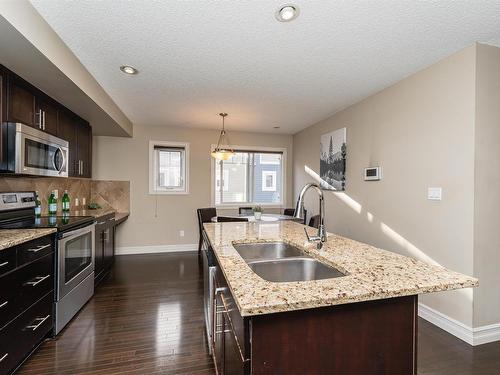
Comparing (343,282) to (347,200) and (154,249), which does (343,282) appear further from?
(154,249)

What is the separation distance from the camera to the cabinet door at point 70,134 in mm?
2977

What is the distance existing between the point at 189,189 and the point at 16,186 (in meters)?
2.75

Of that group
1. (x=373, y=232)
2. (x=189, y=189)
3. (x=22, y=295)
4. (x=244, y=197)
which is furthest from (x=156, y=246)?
(x=373, y=232)

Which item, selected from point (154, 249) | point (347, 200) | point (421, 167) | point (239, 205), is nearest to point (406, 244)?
point (421, 167)

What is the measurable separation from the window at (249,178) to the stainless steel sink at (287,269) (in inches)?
153

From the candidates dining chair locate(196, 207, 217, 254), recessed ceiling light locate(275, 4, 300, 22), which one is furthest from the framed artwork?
recessed ceiling light locate(275, 4, 300, 22)

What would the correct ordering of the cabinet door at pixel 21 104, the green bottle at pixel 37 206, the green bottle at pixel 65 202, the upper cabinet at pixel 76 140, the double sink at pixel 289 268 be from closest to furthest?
the double sink at pixel 289 268 < the cabinet door at pixel 21 104 < the green bottle at pixel 37 206 < the upper cabinet at pixel 76 140 < the green bottle at pixel 65 202

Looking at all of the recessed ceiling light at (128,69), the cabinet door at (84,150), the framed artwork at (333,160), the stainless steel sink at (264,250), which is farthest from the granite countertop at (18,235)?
the framed artwork at (333,160)

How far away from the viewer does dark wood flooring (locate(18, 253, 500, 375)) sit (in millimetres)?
1832

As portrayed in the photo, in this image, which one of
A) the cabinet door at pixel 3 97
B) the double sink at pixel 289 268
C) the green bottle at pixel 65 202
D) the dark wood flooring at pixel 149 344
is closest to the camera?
the double sink at pixel 289 268

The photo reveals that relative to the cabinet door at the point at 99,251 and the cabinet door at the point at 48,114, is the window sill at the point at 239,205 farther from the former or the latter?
the cabinet door at the point at 48,114

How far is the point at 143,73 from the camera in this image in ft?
8.86

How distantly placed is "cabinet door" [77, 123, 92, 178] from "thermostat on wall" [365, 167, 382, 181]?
3888 millimetres

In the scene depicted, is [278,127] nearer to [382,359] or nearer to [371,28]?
[371,28]
